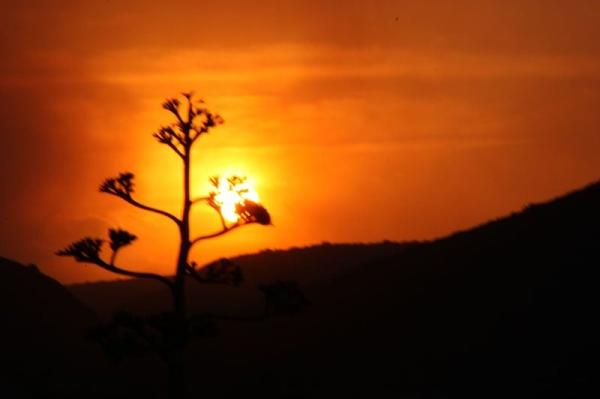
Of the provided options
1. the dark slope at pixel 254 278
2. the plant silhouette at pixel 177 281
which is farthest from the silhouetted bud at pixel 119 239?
the dark slope at pixel 254 278

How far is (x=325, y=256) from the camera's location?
5828 centimetres

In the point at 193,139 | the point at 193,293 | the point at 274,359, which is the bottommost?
the point at 274,359

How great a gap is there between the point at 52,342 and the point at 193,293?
16808mm

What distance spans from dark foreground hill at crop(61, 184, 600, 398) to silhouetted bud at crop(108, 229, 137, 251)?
19.1 feet

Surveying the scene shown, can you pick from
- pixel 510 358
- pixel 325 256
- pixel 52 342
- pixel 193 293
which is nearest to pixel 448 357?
pixel 510 358

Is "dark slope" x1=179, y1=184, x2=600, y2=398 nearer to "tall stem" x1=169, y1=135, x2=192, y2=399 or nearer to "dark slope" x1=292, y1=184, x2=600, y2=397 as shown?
"dark slope" x1=292, y1=184, x2=600, y2=397

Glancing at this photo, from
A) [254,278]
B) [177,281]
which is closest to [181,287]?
[177,281]

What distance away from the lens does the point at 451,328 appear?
92.4 ft

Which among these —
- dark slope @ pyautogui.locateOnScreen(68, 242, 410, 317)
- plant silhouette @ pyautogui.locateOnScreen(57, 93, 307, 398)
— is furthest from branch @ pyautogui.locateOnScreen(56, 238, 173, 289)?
dark slope @ pyautogui.locateOnScreen(68, 242, 410, 317)

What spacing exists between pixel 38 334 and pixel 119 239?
499 inches

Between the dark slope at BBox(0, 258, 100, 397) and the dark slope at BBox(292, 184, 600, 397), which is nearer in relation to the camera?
the dark slope at BBox(292, 184, 600, 397)

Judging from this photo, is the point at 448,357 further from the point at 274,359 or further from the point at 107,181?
the point at 107,181

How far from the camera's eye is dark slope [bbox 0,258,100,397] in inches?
1232

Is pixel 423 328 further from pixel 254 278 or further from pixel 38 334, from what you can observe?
pixel 254 278
